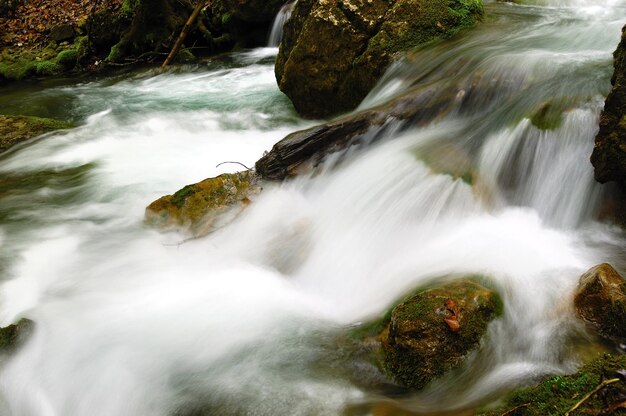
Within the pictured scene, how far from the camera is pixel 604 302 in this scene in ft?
9.76

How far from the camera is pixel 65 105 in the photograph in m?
10.0

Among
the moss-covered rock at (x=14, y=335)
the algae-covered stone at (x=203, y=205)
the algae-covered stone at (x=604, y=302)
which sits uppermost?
the algae-covered stone at (x=604, y=302)

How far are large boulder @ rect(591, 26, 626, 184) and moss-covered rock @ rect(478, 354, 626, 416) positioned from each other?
222cm

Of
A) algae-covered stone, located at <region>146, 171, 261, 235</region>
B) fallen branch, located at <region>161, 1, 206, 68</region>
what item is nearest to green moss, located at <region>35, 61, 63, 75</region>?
fallen branch, located at <region>161, 1, 206, 68</region>

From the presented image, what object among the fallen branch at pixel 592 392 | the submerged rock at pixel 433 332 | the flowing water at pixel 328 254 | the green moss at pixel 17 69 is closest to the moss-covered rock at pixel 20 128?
the flowing water at pixel 328 254

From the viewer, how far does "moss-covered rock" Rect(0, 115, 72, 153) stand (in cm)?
770

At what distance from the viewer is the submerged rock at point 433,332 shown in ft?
9.86

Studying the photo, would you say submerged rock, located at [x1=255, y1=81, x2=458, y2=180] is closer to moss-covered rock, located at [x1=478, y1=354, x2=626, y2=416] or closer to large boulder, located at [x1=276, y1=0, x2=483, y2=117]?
large boulder, located at [x1=276, y1=0, x2=483, y2=117]

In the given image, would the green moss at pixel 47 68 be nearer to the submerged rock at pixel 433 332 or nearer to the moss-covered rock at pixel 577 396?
the submerged rock at pixel 433 332

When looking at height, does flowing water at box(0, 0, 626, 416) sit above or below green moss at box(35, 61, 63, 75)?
below

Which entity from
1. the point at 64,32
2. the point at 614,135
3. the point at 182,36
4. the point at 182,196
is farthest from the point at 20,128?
the point at 614,135

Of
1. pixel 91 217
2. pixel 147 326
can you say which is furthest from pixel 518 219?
pixel 91 217

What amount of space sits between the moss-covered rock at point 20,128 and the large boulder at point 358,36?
4.21 m

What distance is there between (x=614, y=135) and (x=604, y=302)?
1.42m
